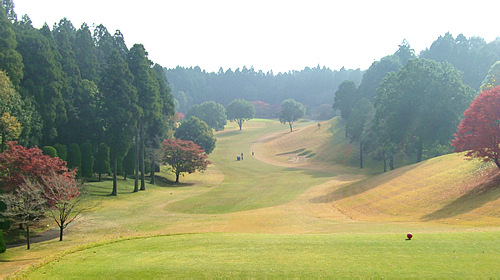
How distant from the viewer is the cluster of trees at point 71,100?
42.2 metres

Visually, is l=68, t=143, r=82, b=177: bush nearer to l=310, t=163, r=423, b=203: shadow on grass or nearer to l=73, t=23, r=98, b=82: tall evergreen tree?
l=73, t=23, r=98, b=82: tall evergreen tree

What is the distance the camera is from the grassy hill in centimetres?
1505

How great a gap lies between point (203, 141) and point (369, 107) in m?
36.3

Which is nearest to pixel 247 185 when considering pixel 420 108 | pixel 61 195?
pixel 420 108

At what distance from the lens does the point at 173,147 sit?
64.6 m

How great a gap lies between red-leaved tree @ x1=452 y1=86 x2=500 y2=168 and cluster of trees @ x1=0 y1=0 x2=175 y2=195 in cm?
3633

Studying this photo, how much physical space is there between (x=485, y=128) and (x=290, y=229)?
17.1 meters

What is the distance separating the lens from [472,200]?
2911 centimetres

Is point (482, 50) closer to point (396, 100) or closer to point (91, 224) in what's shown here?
point (396, 100)

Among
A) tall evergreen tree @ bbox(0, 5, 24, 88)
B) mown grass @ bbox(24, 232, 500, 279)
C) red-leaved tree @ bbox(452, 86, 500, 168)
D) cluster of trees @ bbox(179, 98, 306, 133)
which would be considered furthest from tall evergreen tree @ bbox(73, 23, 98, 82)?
red-leaved tree @ bbox(452, 86, 500, 168)

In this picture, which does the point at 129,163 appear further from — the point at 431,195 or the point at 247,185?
the point at 431,195

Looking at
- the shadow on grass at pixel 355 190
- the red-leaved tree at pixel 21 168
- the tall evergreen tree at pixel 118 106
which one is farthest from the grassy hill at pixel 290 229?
the tall evergreen tree at pixel 118 106

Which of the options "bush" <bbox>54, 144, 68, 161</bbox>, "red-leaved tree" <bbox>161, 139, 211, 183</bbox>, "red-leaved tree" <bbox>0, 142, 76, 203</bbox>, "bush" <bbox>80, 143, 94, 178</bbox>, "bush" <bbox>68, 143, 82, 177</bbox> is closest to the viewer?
"red-leaved tree" <bbox>0, 142, 76, 203</bbox>

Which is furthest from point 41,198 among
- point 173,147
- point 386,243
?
point 173,147
